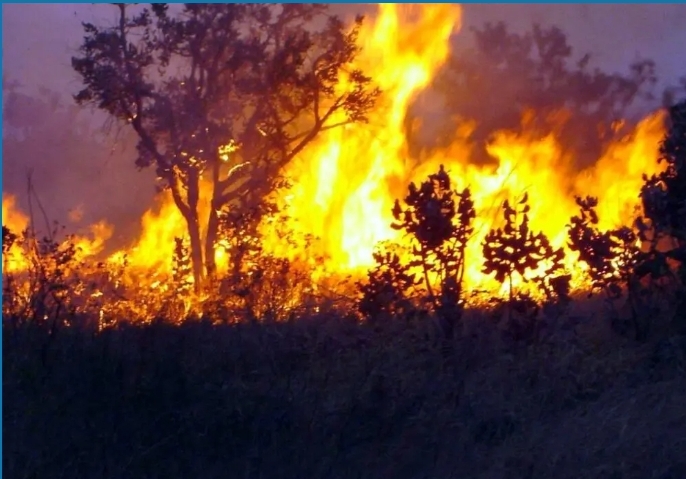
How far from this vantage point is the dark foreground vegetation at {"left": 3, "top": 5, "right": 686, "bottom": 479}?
270 inches

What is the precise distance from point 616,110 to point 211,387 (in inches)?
236

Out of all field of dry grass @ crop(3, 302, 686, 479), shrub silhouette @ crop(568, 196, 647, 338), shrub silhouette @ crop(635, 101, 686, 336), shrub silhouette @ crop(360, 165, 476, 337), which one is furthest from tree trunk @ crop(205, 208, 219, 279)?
shrub silhouette @ crop(635, 101, 686, 336)

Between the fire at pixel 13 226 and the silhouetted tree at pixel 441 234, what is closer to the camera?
the silhouetted tree at pixel 441 234

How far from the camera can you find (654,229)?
861 cm

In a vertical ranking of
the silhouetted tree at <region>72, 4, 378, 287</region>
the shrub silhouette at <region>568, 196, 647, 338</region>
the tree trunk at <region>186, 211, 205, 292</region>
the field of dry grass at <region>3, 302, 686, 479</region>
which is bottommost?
the field of dry grass at <region>3, 302, 686, 479</region>

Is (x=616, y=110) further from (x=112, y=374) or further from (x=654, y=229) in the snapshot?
(x=112, y=374)

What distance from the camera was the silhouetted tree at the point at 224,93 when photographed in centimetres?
1170

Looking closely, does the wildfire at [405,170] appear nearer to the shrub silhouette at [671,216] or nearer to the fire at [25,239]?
the fire at [25,239]

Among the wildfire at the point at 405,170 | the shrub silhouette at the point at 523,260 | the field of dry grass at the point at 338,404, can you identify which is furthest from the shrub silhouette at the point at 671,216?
the wildfire at the point at 405,170

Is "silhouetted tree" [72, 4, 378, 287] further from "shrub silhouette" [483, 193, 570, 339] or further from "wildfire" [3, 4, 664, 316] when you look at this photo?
"shrub silhouette" [483, 193, 570, 339]

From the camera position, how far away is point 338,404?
748cm

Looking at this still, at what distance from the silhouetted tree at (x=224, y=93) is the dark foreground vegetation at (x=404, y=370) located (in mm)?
2512

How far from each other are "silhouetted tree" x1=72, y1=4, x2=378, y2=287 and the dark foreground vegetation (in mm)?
2512

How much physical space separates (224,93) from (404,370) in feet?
16.6
